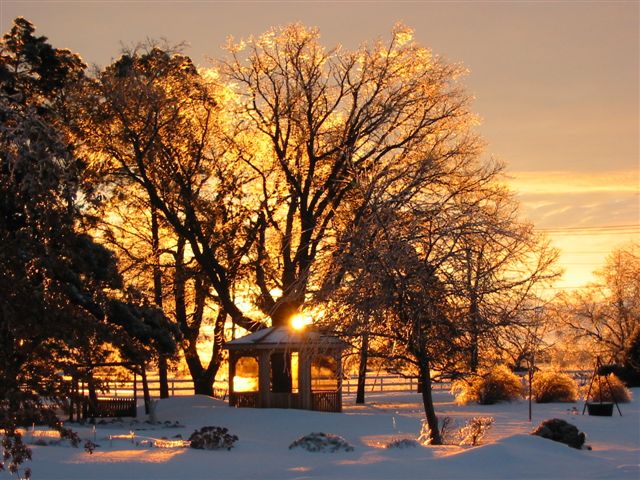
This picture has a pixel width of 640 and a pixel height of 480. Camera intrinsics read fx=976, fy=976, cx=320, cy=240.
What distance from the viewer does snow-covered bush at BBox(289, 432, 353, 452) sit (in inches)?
814

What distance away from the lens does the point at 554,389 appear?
40.0 m

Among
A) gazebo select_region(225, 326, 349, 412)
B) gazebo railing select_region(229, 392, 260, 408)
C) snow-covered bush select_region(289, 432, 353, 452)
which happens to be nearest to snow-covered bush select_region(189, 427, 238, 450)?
snow-covered bush select_region(289, 432, 353, 452)

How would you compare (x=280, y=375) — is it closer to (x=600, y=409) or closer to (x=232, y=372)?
(x=232, y=372)

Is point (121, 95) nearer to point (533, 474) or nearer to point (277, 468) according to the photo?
point (277, 468)

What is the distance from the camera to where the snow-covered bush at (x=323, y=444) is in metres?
20.7

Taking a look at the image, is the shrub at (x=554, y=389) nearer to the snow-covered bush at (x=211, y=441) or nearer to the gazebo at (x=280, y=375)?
the gazebo at (x=280, y=375)

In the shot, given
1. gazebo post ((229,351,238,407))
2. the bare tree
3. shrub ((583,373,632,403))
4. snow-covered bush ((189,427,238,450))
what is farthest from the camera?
the bare tree

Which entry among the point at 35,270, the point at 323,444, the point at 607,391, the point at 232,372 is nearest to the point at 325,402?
the point at 232,372

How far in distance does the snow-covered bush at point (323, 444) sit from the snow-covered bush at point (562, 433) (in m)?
4.74

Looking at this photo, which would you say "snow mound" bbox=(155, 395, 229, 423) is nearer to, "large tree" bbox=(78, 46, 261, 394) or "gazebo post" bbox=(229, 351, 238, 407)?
"gazebo post" bbox=(229, 351, 238, 407)

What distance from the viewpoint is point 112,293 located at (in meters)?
30.4

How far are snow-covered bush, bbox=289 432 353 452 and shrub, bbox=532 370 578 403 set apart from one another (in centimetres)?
2078

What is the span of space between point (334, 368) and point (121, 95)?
44.0ft

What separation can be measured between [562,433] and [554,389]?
60.0 ft
